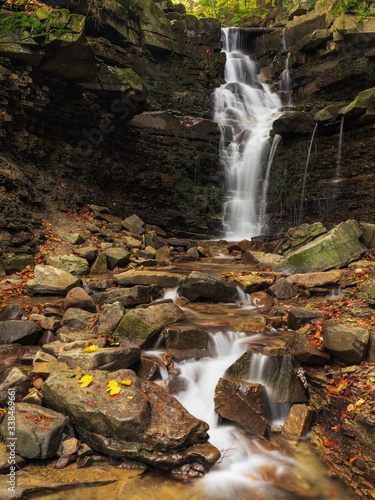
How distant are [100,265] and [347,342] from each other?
265 inches

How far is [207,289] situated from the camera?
6.88 meters

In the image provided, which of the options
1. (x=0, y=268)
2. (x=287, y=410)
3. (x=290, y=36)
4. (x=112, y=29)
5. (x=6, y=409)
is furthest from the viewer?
(x=290, y=36)

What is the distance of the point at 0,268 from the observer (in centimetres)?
773

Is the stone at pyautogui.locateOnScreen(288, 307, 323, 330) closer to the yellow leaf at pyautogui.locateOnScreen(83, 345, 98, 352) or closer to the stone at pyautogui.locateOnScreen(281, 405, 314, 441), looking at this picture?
the stone at pyautogui.locateOnScreen(281, 405, 314, 441)

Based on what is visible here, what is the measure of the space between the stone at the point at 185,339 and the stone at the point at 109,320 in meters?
0.86

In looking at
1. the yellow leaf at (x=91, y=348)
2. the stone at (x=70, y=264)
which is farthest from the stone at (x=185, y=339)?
the stone at (x=70, y=264)

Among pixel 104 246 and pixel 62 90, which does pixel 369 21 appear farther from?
pixel 104 246

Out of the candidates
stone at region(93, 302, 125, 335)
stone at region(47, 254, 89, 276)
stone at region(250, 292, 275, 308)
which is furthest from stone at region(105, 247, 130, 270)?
stone at region(250, 292, 275, 308)

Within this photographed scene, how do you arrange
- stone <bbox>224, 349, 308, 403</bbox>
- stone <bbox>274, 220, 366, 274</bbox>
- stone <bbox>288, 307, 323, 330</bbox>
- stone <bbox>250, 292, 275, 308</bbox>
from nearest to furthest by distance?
1. stone <bbox>224, 349, 308, 403</bbox>
2. stone <bbox>288, 307, 323, 330</bbox>
3. stone <bbox>250, 292, 275, 308</bbox>
4. stone <bbox>274, 220, 366, 274</bbox>

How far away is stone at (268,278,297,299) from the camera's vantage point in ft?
22.4

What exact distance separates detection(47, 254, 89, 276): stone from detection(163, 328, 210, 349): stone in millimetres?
4503

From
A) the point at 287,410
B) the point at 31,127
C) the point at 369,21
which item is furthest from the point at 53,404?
the point at 369,21

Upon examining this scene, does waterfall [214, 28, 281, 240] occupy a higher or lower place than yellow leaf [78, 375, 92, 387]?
higher

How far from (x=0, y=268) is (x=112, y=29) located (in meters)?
13.7
